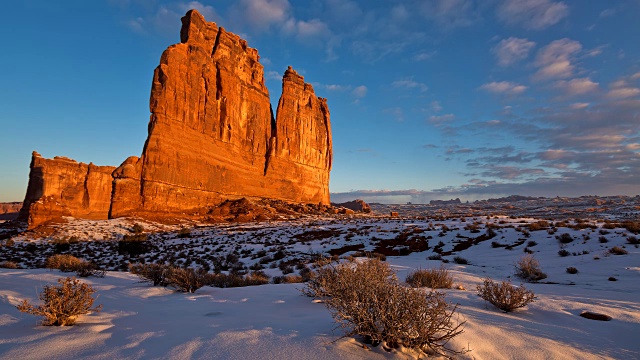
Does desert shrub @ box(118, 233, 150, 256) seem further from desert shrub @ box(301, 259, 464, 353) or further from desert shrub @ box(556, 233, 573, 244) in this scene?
desert shrub @ box(556, 233, 573, 244)

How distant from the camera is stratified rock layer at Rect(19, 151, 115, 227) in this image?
117ft

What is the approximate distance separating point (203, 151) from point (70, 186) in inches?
674

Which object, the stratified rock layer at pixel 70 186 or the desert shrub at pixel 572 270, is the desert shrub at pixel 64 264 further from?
the stratified rock layer at pixel 70 186

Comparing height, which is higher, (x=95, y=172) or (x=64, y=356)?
(x=95, y=172)

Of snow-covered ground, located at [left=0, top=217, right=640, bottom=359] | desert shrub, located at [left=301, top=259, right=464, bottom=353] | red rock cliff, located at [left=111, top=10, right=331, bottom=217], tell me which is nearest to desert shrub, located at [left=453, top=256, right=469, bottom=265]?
snow-covered ground, located at [left=0, top=217, right=640, bottom=359]

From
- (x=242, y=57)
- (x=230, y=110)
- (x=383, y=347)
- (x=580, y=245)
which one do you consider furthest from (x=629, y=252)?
(x=242, y=57)

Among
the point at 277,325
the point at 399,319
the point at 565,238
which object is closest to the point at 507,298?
the point at 399,319

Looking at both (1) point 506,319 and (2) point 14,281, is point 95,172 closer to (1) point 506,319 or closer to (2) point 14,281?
(2) point 14,281

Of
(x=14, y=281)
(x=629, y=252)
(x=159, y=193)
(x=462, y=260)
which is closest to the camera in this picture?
(x=14, y=281)

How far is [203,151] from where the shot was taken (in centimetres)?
4831

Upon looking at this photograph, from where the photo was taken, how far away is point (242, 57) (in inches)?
2352

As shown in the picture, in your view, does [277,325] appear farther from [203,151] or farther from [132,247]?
[203,151]

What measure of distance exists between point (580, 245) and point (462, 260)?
184 inches

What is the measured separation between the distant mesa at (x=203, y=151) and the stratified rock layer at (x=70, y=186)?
10 centimetres
